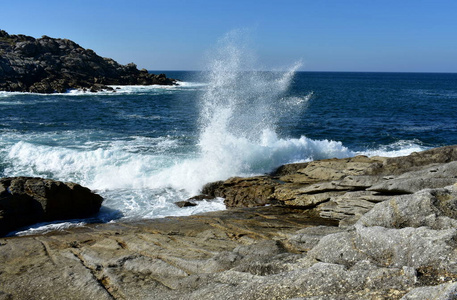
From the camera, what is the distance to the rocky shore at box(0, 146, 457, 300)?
3.83m

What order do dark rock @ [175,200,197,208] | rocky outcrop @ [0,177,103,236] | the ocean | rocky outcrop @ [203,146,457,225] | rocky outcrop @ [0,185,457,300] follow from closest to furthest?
rocky outcrop @ [0,185,457,300]
rocky outcrop @ [203,146,457,225]
rocky outcrop @ [0,177,103,236]
dark rock @ [175,200,197,208]
the ocean

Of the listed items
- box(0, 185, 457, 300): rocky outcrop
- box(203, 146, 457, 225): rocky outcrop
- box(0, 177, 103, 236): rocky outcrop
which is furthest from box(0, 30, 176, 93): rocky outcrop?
box(0, 185, 457, 300): rocky outcrop

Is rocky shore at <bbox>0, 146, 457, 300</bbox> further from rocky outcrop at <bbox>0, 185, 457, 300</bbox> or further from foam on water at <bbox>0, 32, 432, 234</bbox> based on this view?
foam on water at <bbox>0, 32, 432, 234</bbox>

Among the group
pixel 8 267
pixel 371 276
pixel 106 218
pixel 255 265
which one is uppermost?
pixel 371 276

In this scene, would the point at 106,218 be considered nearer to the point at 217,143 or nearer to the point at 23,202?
the point at 23,202

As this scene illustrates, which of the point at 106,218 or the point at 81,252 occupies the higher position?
the point at 81,252

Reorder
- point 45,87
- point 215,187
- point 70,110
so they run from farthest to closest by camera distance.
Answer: point 45,87
point 70,110
point 215,187

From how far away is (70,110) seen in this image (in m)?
37.6

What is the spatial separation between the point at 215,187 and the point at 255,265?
29.6ft

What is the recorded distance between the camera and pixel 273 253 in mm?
5656

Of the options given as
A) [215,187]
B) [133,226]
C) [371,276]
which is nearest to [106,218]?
[133,226]

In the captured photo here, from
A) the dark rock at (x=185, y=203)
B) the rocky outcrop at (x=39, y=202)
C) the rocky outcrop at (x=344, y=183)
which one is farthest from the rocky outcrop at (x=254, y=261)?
the dark rock at (x=185, y=203)

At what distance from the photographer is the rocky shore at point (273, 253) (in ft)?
12.6

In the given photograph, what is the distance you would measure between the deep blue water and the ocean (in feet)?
0.19
